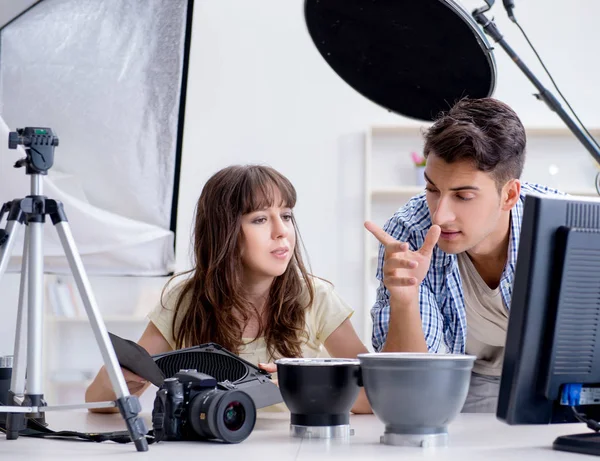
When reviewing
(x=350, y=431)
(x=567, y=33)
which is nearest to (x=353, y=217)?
(x=567, y=33)

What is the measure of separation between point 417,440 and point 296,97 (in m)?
3.20

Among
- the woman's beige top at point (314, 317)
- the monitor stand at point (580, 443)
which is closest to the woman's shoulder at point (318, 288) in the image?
the woman's beige top at point (314, 317)

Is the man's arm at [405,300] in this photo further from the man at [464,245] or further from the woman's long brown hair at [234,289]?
the woman's long brown hair at [234,289]

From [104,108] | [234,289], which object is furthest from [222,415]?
[104,108]

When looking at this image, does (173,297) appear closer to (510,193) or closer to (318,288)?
(318,288)

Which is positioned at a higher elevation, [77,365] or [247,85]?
[247,85]

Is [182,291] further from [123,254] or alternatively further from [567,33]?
[567,33]

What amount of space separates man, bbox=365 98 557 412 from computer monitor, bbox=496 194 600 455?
22.5 inches

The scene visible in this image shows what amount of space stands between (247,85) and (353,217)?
0.87 metres

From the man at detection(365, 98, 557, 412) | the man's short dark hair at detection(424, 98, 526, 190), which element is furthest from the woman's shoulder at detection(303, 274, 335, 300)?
the man's short dark hair at detection(424, 98, 526, 190)

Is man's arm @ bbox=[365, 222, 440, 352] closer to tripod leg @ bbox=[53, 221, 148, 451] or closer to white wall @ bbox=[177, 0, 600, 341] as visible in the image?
tripod leg @ bbox=[53, 221, 148, 451]

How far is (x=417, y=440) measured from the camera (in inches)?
36.1

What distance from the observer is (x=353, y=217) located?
3900mm

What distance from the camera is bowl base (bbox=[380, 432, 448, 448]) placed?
0.92 metres
